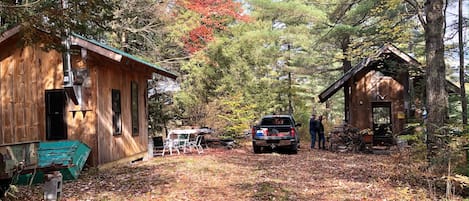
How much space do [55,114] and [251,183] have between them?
6.34 meters

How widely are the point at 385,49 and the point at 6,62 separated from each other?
45.7ft

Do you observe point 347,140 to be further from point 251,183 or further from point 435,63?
point 251,183

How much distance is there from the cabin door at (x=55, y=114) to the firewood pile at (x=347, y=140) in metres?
11.1

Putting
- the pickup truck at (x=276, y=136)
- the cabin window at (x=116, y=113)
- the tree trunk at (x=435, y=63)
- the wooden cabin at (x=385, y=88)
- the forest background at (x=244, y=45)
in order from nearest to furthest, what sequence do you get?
the tree trunk at (x=435, y=63) < the cabin window at (x=116, y=113) < the pickup truck at (x=276, y=136) < the wooden cabin at (x=385, y=88) < the forest background at (x=244, y=45)

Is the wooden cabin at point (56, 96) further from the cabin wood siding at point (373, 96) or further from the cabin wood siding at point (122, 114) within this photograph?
the cabin wood siding at point (373, 96)

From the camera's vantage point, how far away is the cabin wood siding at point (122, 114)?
1110 centimetres

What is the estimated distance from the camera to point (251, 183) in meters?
8.70

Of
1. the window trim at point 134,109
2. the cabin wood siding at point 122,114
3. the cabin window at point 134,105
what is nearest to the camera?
the cabin wood siding at point 122,114

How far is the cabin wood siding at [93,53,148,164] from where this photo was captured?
437 inches

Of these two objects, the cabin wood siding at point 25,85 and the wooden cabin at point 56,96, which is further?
the cabin wood siding at point 25,85

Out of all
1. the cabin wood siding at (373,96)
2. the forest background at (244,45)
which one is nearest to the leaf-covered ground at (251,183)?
the cabin wood siding at (373,96)

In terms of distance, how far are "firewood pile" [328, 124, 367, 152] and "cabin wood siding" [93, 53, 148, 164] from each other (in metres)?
8.22

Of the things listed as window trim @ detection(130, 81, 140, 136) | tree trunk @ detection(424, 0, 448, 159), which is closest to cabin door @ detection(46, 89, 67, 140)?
window trim @ detection(130, 81, 140, 136)

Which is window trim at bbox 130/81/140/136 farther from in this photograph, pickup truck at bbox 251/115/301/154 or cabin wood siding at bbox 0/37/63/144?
pickup truck at bbox 251/115/301/154
